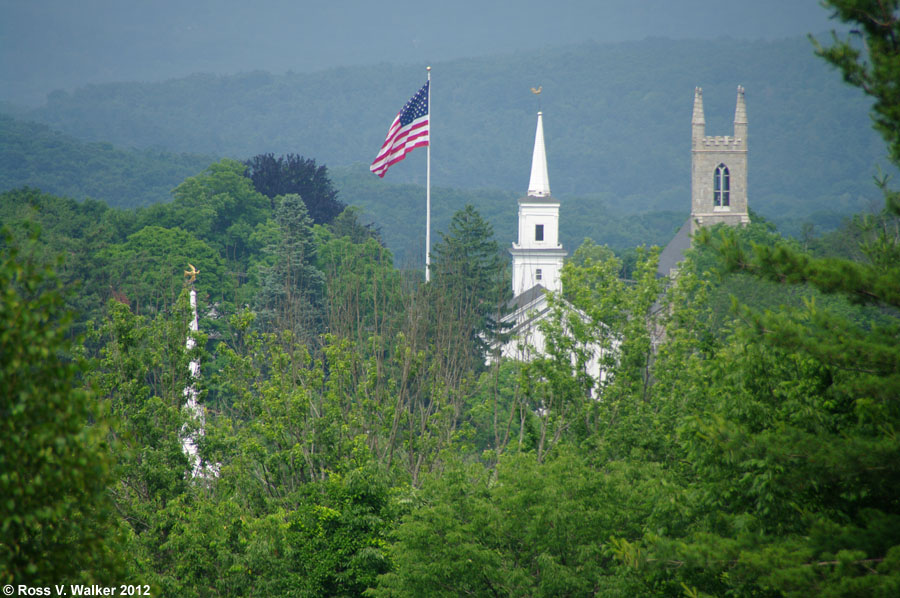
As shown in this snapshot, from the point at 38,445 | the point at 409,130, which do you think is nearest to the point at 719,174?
the point at 409,130

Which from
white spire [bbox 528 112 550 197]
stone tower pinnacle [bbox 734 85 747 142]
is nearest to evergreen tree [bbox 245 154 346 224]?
white spire [bbox 528 112 550 197]

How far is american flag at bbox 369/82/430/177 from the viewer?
41250 millimetres

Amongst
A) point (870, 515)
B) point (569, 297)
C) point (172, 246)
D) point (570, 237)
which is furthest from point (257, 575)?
point (570, 237)

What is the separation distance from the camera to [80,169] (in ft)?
435

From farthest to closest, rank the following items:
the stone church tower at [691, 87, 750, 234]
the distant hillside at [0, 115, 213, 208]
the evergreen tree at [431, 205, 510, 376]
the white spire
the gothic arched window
Answer: the distant hillside at [0, 115, 213, 208] < the gothic arched window < the stone church tower at [691, 87, 750, 234] < the white spire < the evergreen tree at [431, 205, 510, 376]

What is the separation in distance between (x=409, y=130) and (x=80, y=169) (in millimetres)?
101303

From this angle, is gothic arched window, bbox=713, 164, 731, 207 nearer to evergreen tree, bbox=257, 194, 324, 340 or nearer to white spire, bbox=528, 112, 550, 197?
white spire, bbox=528, 112, 550, 197

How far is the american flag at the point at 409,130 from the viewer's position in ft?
135

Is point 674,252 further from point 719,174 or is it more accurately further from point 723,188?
point 719,174

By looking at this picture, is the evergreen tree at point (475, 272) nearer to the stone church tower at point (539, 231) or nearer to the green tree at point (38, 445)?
the stone church tower at point (539, 231)

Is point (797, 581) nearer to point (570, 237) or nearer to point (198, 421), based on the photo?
point (198, 421)

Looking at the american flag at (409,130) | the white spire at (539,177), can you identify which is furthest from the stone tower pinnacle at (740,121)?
the american flag at (409,130)

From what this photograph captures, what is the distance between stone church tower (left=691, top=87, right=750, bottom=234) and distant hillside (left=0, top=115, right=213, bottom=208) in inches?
2800

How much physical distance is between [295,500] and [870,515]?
10.8 meters
